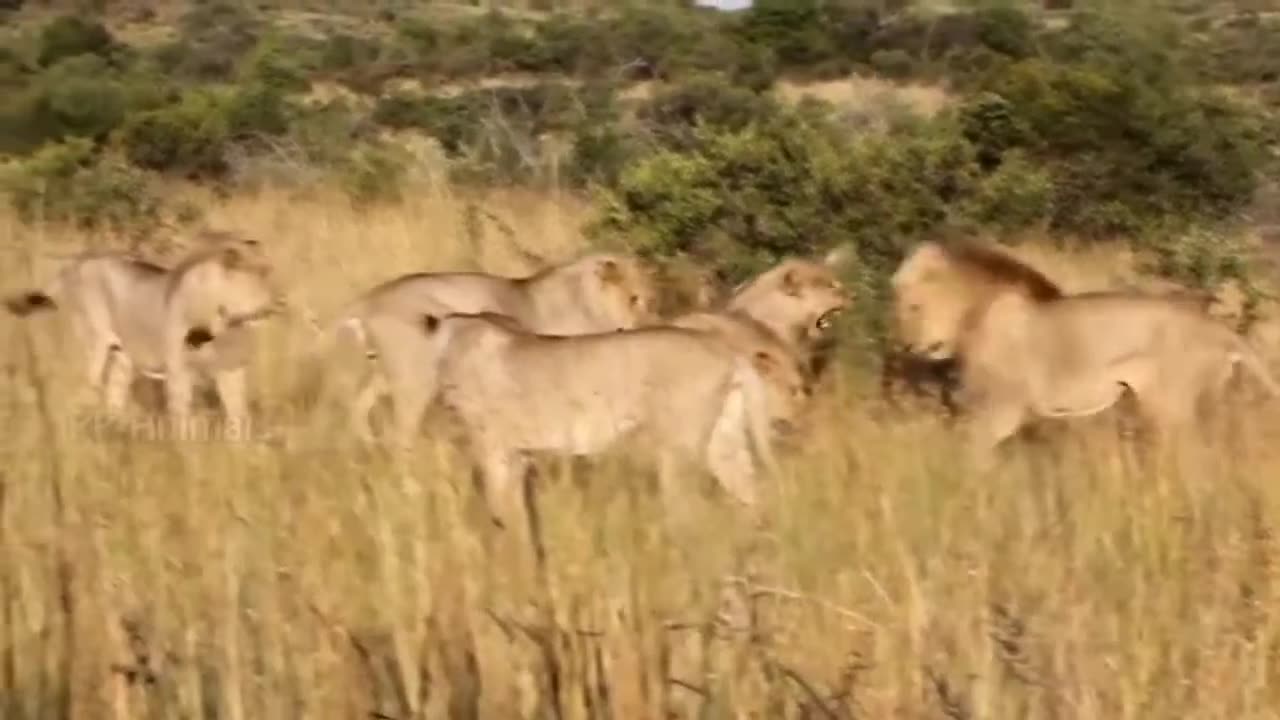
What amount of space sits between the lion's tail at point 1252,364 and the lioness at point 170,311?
3567 mm

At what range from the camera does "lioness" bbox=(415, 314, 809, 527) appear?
5.61m

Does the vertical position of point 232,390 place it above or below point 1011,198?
above

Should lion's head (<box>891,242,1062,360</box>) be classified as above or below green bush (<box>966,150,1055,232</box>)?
above

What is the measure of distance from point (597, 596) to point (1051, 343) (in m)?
3.23

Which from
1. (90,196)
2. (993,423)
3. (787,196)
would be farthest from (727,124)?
(993,423)

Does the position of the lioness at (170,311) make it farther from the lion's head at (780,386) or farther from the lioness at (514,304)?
the lion's head at (780,386)

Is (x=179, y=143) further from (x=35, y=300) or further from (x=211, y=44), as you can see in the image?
(x=211, y=44)

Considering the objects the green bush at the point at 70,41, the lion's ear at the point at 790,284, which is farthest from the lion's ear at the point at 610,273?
the green bush at the point at 70,41

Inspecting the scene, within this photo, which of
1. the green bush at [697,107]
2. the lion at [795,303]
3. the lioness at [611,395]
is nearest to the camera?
the lioness at [611,395]

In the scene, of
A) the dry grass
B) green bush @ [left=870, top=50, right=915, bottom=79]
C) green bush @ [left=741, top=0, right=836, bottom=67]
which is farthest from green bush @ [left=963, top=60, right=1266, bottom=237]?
green bush @ [left=741, top=0, right=836, bottom=67]

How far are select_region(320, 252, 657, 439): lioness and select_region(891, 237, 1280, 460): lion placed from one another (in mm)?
995

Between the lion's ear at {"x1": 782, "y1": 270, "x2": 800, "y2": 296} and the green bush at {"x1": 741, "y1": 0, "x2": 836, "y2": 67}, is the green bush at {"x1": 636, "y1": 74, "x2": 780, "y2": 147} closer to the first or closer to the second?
the green bush at {"x1": 741, "y1": 0, "x2": 836, "y2": 67}

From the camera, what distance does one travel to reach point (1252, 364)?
20.3ft

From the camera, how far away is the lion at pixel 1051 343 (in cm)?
615
